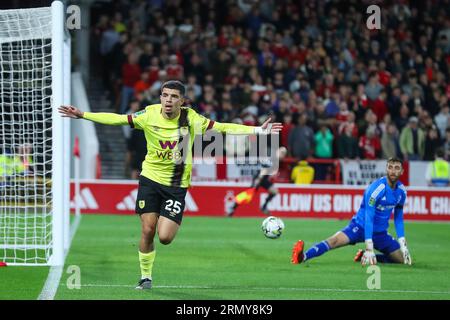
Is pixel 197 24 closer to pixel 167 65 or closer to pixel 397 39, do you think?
pixel 167 65

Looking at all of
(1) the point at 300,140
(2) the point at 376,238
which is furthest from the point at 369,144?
(2) the point at 376,238

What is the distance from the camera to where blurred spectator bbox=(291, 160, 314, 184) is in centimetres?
2458

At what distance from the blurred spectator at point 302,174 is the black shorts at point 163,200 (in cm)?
1373

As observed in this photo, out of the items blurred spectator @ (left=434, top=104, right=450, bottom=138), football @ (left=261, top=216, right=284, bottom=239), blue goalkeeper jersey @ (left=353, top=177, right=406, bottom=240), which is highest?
blurred spectator @ (left=434, top=104, right=450, bottom=138)

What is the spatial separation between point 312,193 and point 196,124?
12844mm

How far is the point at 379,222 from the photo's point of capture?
45.4 ft

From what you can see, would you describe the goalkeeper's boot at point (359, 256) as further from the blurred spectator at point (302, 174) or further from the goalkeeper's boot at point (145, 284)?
the blurred spectator at point (302, 174)

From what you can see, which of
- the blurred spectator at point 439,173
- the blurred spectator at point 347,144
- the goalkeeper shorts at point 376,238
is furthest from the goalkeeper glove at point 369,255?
the blurred spectator at point 347,144

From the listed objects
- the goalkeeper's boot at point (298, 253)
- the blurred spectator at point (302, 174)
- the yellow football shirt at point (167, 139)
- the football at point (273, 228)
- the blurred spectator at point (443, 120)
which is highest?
the blurred spectator at point (443, 120)

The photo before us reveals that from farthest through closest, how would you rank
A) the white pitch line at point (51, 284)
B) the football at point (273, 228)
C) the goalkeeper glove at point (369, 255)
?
1. the football at point (273, 228)
2. the goalkeeper glove at point (369, 255)
3. the white pitch line at point (51, 284)

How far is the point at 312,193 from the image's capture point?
23641 millimetres

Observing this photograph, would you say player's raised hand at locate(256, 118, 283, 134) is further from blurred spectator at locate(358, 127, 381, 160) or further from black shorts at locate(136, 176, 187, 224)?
blurred spectator at locate(358, 127, 381, 160)

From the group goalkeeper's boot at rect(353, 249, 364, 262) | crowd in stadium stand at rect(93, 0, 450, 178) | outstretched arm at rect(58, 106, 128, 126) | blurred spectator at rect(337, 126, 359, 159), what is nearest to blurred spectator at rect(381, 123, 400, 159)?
crowd in stadium stand at rect(93, 0, 450, 178)

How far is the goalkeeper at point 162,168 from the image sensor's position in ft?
36.0
